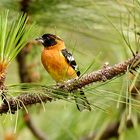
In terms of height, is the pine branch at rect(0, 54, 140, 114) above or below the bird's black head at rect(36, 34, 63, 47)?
above

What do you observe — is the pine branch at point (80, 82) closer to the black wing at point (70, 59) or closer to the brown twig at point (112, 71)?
the brown twig at point (112, 71)

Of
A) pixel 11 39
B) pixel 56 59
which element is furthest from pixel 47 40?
pixel 11 39

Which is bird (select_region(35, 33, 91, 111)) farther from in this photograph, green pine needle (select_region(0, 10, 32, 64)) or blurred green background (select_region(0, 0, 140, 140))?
green pine needle (select_region(0, 10, 32, 64))

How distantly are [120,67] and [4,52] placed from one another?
289mm

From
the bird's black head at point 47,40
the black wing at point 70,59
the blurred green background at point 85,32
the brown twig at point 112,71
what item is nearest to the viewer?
the brown twig at point 112,71

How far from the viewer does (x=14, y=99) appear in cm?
136

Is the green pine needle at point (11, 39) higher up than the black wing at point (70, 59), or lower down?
higher up

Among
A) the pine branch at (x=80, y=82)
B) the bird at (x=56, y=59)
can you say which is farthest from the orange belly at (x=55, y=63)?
the pine branch at (x=80, y=82)

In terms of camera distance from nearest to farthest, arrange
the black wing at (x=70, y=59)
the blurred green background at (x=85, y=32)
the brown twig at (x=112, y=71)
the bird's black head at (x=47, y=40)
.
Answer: the brown twig at (x=112, y=71) → the black wing at (x=70, y=59) → the blurred green background at (x=85, y=32) → the bird's black head at (x=47, y=40)

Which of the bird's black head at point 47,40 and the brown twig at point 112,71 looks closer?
the brown twig at point 112,71

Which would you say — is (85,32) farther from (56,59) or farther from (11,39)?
(11,39)

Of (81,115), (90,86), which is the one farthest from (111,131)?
(90,86)

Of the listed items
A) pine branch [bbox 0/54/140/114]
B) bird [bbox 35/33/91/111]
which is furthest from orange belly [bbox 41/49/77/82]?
pine branch [bbox 0/54/140/114]

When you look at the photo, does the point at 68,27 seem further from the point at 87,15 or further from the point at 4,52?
the point at 4,52
